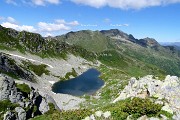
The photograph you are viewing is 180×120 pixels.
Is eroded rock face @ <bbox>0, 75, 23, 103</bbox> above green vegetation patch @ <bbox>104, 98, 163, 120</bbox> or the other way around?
the other way around

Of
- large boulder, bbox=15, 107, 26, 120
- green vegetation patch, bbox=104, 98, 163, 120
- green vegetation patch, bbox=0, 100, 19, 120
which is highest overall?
green vegetation patch, bbox=104, 98, 163, 120

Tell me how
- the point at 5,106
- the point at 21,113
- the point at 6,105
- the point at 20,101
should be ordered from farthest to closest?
the point at 20,101
the point at 6,105
the point at 5,106
the point at 21,113

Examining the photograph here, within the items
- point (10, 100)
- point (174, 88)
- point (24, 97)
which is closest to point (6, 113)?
point (10, 100)

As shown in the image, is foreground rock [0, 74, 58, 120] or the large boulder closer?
the large boulder

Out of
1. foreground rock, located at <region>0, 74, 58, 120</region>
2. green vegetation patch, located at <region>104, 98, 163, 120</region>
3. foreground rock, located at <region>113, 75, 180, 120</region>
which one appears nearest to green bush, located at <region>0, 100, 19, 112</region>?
foreground rock, located at <region>0, 74, 58, 120</region>

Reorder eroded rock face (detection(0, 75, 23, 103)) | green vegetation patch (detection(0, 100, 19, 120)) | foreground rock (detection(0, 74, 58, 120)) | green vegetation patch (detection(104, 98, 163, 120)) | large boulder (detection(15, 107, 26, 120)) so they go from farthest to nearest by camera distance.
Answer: eroded rock face (detection(0, 75, 23, 103)), foreground rock (detection(0, 74, 58, 120)), large boulder (detection(15, 107, 26, 120)), green vegetation patch (detection(0, 100, 19, 120)), green vegetation patch (detection(104, 98, 163, 120))

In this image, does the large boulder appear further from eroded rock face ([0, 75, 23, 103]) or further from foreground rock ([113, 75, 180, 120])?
foreground rock ([113, 75, 180, 120])

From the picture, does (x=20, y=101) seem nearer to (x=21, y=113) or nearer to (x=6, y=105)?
(x=6, y=105)

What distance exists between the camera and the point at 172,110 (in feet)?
90.0

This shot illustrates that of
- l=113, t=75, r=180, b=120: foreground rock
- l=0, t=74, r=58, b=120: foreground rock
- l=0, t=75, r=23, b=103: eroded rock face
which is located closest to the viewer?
l=113, t=75, r=180, b=120: foreground rock

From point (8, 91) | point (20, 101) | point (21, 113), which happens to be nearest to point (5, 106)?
point (21, 113)

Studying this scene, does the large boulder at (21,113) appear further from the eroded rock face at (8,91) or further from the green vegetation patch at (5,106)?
the eroded rock face at (8,91)

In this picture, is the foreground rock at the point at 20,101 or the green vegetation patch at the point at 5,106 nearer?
the green vegetation patch at the point at 5,106

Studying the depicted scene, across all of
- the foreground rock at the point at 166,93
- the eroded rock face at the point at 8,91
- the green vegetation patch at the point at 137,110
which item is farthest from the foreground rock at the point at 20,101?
the green vegetation patch at the point at 137,110
